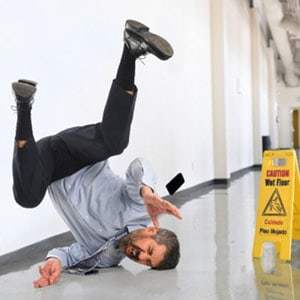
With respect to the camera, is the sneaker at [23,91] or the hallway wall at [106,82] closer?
the sneaker at [23,91]

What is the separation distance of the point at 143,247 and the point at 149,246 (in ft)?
0.11

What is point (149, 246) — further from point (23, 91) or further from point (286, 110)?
point (286, 110)

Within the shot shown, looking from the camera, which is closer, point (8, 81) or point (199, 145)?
point (8, 81)

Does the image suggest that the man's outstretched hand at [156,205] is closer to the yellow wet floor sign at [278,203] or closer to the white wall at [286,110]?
the yellow wet floor sign at [278,203]

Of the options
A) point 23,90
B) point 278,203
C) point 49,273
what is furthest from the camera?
point 278,203

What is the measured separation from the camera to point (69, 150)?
2.42 m

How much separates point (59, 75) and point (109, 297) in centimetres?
194

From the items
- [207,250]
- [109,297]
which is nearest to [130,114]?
[109,297]

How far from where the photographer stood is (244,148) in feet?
36.8

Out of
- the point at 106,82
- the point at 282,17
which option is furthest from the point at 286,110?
the point at 106,82

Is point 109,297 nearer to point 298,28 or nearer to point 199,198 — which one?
point 199,198

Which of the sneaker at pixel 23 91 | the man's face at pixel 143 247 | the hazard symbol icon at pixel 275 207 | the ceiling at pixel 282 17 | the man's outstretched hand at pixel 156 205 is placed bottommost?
the man's face at pixel 143 247

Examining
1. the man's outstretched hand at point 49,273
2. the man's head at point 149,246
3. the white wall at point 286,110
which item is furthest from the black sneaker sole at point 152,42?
the white wall at point 286,110

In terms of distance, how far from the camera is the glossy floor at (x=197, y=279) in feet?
7.50
